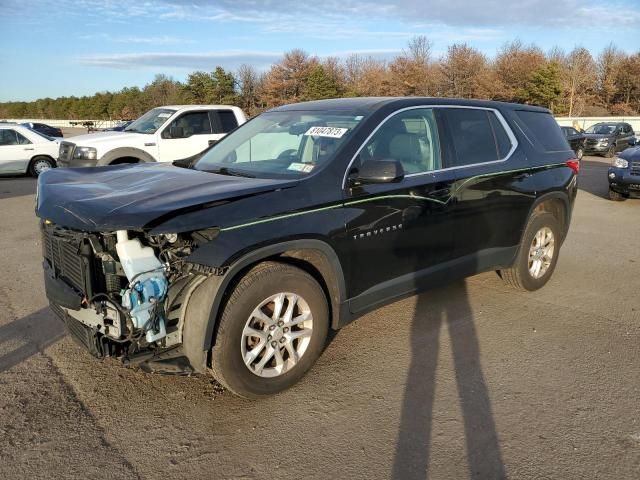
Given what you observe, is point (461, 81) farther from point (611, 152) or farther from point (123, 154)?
point (123, 154)

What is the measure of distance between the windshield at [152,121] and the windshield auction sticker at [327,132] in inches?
309

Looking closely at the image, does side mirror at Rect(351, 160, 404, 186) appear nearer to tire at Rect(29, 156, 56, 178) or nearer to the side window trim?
the side window trim

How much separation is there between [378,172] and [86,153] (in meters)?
8.51

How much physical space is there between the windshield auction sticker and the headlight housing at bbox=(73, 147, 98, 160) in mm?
7594

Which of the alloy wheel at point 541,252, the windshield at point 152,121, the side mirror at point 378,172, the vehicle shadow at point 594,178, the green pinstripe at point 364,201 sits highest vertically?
the windshield at point 152,121

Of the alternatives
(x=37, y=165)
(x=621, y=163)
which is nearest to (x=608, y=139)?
(x=621, y=163)

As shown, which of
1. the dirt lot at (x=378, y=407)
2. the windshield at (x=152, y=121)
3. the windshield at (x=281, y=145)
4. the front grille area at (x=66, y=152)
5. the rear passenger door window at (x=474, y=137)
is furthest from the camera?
the windshield at (x=152, y=121)

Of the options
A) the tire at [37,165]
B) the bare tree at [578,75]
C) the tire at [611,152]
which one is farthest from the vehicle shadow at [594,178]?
the bare tree at [578,75]

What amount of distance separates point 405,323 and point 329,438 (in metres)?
1.80

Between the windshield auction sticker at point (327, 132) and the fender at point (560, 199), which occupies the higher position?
the windshield auction sticker at point (327, 132)

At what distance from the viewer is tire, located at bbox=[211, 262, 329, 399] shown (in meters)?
3.14

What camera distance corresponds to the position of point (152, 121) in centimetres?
1146

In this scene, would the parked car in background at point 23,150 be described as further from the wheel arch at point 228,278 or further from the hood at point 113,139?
the wheel arch at point 228,278

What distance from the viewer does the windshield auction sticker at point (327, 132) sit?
3.88m
